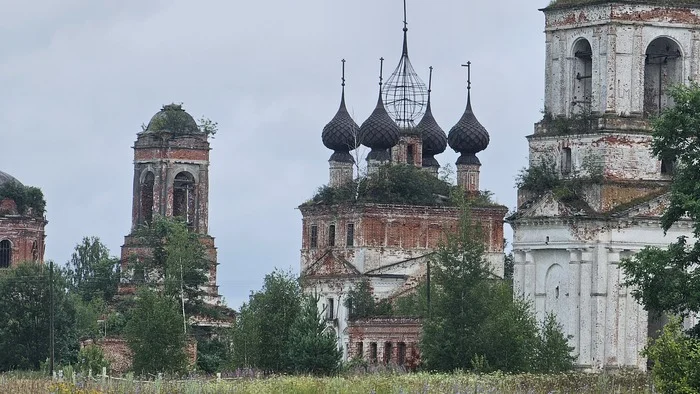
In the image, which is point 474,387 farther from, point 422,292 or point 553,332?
point 422,292

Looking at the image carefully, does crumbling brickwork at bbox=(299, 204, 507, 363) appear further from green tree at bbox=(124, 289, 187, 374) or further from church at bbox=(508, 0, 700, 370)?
church at bbox=(508, 0, 700, 370)

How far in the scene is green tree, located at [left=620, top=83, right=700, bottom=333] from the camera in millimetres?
48156

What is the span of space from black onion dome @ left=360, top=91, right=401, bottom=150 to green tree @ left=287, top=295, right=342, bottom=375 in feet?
85.1

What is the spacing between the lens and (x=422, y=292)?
75.9 m

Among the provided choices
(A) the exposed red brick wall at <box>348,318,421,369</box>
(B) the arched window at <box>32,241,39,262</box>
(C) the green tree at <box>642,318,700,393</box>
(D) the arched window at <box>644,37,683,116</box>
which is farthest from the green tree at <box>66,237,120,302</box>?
(C) the green tree at <box>642,318,700,393</box>

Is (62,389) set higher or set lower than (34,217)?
lower

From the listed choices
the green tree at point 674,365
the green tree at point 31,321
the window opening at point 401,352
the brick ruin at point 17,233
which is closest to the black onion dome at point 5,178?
the brick ruin at point 17,233

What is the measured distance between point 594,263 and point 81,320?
3042 centimetres

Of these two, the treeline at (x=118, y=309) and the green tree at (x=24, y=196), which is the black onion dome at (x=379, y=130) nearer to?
the treeline at (x=118, y=309)

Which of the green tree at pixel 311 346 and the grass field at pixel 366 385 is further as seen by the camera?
the green tree at pixel 311 346

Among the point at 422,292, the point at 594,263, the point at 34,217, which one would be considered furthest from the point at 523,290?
the point at 34,217

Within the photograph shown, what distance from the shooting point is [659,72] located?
63688 millimetres

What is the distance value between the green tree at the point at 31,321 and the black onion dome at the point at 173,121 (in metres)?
11.4

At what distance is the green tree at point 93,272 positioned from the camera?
99.4 m
